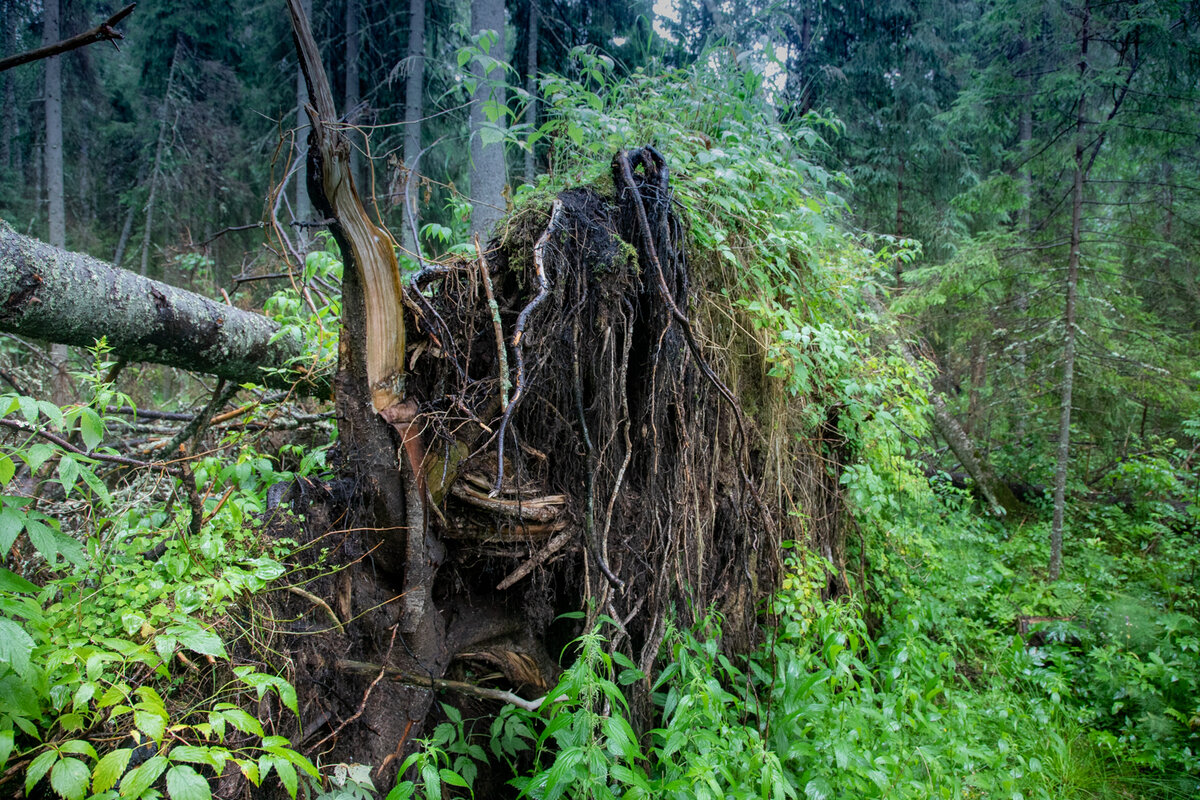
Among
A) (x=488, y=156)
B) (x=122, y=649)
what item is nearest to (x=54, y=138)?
(x=488, y=156)

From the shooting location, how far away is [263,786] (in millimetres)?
1771

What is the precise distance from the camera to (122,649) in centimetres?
136

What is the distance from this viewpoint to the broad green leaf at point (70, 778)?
3.75 feet

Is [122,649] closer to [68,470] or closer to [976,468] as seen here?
[68,470]

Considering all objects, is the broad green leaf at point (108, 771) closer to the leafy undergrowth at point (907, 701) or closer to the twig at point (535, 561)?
the leafy undergrowth at point (907, 701)

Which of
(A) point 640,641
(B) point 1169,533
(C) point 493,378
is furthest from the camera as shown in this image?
(B) point 1169,533

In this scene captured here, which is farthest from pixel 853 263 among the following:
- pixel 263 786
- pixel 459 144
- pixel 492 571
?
pixel 459 144

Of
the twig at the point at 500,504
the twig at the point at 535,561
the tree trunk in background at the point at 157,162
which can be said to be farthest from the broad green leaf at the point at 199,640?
the tree trunk in background at the point at 157,162

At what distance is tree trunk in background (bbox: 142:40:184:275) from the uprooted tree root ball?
11.4 m

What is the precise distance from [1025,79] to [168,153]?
13.9m

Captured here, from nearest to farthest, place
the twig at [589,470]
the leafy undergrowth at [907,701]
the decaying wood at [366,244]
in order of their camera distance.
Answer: the decaying wood at [366,244] → the leafy undergrowth at [907,701] → the twig at [589,470]

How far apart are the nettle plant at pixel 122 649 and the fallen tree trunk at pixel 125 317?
0.25 metres

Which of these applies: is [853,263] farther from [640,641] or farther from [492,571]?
[492,571]

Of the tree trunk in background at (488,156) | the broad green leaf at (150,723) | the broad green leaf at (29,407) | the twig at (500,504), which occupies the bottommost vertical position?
the broad green leaf at (150,723)
